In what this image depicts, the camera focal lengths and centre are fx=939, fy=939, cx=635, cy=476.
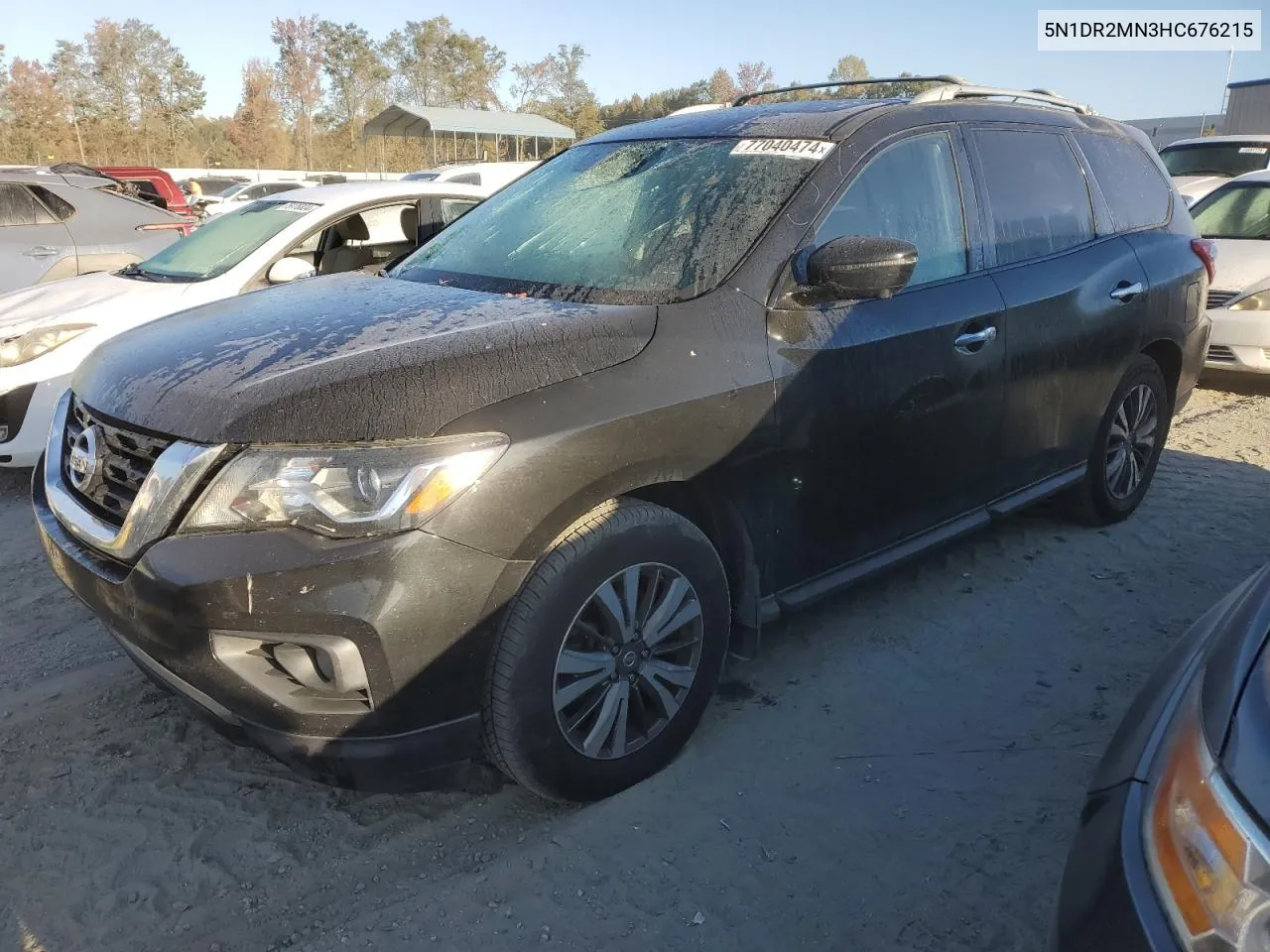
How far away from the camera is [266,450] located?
207 centimetres

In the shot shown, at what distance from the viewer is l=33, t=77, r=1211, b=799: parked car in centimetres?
208

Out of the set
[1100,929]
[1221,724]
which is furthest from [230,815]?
[1221,724]

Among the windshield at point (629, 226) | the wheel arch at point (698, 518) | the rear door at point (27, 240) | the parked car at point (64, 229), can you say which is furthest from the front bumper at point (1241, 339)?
the rear door at point (27, 240)

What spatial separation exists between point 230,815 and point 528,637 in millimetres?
1049

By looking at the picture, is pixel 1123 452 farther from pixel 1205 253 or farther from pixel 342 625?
pixel 342 625

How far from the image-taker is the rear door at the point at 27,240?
24.1 feet

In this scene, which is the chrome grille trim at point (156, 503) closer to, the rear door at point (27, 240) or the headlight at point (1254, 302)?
the rear door at point (27, 240)

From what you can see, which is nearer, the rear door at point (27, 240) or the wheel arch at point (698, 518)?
the wheel arch at point (698, 518)

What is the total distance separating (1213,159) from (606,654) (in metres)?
13.4

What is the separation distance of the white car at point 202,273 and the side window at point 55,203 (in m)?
2.53

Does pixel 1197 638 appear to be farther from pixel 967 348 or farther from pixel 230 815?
pixel 230 815

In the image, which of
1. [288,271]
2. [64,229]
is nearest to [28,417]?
[288,271]

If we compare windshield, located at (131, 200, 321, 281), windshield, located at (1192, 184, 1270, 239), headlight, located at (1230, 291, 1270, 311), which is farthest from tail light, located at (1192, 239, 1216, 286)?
windshield, located at (131, 200, 321, 281)

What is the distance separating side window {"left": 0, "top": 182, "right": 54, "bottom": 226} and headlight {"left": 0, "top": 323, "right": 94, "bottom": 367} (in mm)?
3531
